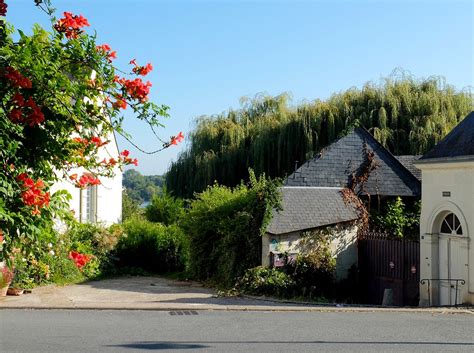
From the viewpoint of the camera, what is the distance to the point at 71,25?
568 cm

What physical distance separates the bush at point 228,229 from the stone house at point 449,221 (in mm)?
4543

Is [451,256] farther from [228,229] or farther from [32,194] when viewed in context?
[32,194]

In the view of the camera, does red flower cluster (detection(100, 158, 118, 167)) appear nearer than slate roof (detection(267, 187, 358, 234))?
Yes

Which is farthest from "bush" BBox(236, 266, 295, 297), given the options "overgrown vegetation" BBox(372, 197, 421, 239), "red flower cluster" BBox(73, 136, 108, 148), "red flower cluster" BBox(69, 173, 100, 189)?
"red flower cluster" BBox(73, 136, 108, 148)

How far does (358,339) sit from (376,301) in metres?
8.91

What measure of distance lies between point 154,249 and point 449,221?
11.4 metres

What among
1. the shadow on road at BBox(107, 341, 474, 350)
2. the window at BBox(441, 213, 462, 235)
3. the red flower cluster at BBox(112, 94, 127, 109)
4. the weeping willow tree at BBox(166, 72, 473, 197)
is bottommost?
the shadow on road at BBox(107, 341, 474, 350)

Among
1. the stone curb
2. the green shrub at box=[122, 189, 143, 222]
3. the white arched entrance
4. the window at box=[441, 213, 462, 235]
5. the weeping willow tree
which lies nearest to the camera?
the stone curb

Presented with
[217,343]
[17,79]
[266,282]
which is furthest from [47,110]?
[266,282]

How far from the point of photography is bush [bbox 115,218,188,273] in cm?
2330

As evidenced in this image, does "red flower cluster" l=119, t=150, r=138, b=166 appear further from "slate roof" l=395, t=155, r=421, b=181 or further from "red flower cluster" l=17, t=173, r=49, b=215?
"slate roof" l=395, t=155, r=421, b=181

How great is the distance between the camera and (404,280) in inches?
712

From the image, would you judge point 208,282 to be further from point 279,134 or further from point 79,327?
point 279,134

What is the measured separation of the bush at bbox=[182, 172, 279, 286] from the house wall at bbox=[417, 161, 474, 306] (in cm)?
448
